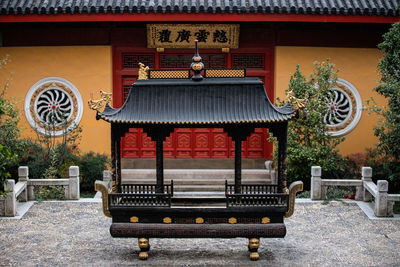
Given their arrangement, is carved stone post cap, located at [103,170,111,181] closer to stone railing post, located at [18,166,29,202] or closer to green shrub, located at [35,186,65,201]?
green shrub, located at [35,186,65,201]

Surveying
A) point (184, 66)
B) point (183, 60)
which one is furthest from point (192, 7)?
point (184, 66)

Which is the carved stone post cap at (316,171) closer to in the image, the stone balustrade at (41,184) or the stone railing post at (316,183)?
the stone railing post at (316,183)

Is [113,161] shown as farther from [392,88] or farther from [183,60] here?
[392,88]

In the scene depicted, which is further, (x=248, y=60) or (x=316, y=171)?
(x=248, y=60)

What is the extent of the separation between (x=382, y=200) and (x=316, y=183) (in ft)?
5.41

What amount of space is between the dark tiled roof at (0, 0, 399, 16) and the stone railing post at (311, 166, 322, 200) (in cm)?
393

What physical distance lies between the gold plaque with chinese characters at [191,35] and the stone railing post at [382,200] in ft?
17.8

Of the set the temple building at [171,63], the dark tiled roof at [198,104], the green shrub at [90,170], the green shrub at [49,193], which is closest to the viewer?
the dark tiled roof at [198,104]

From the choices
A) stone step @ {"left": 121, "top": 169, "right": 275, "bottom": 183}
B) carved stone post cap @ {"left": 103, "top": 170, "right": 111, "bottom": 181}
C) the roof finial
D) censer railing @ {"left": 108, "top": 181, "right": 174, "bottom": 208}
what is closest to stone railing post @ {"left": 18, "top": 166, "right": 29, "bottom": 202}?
carved stone post cap @ {"left": 103, "top": 170, "right": 111, "bottom": 181}

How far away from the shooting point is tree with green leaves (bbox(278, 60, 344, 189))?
12.2 meters

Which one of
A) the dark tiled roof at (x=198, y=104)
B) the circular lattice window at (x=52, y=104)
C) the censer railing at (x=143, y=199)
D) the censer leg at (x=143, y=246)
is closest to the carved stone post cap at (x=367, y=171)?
the dark tiled roof at (x=198, y=104)

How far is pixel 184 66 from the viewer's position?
13.9 m

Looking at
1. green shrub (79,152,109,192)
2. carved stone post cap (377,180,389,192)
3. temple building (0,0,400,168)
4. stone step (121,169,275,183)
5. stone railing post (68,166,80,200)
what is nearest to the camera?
carved stone post cap (377,180,389,192)

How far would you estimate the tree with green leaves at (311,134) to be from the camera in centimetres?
1221
